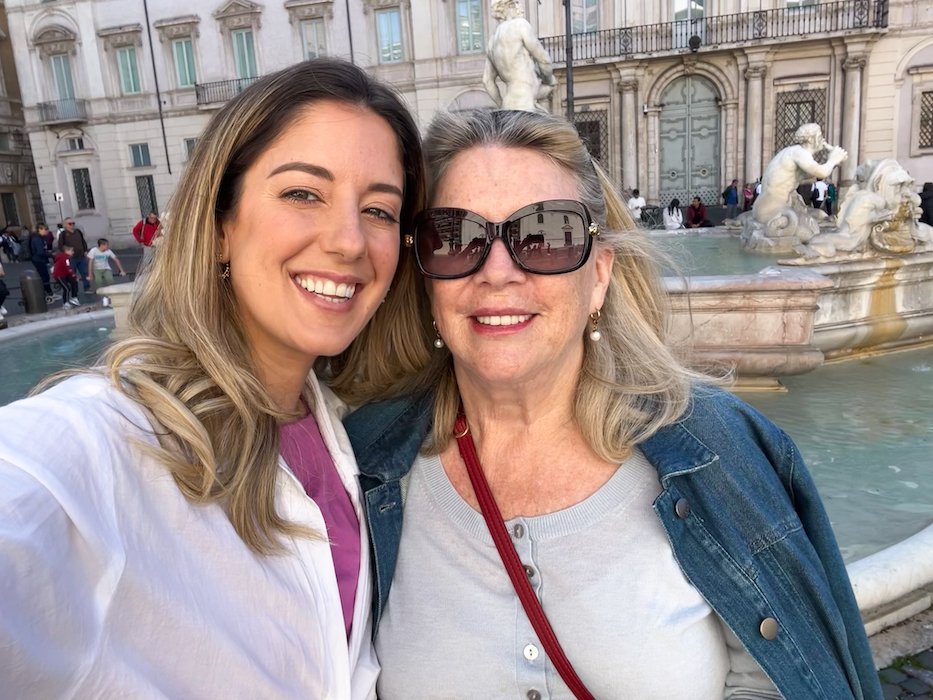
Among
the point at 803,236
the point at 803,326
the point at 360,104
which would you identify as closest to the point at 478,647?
the point at 360,104

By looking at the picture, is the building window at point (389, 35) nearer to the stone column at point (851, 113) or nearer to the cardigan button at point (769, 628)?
the stone column at point (851, 113)

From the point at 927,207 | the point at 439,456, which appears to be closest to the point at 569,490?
the point at 439,456

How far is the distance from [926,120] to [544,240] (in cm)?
2549

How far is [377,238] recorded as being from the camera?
5.16ft

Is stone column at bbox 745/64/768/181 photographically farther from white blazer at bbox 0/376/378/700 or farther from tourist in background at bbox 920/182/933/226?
white blazer at bbox 0/376/378/700

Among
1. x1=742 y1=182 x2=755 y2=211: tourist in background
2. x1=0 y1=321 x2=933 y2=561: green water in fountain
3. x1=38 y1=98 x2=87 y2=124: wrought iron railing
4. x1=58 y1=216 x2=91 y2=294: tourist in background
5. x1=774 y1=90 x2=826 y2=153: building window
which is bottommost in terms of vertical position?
x1=0 y1=321 x2=933 y2=561: green water in fountain

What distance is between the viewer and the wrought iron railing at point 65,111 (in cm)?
2784

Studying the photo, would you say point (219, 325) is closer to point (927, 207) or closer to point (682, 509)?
point (682, 509)

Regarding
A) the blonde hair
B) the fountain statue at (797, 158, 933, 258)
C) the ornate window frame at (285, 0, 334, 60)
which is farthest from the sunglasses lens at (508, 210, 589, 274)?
the ornate window frame at (285, 0, 334, 60)

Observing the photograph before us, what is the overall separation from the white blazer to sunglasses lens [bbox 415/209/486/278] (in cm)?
59

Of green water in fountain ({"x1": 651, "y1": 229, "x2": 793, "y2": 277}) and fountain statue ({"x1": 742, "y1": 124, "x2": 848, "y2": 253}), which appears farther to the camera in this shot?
fountain statue ({"x1": 742, "y1": 124, "x2": 848, "y2": 253})

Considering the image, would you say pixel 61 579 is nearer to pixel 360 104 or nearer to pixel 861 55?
pixel 360 104

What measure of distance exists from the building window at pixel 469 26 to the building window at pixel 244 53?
8061 mm

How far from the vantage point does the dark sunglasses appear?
5.11ft
